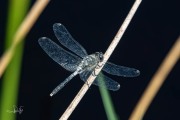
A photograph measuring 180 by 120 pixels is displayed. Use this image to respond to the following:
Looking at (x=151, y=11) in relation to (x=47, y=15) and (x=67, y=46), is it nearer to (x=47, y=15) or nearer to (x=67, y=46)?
(x=47, y=15)

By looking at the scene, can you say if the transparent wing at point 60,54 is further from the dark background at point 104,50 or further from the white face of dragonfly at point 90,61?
the dark background at point 104,50

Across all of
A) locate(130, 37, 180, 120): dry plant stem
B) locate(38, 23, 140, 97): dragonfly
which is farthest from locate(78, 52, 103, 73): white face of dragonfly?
locate(130, 37, 180, 120): dry plant stem

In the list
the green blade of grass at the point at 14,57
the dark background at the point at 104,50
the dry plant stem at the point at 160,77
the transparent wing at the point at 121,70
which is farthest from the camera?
the dark background at the point at 104,50

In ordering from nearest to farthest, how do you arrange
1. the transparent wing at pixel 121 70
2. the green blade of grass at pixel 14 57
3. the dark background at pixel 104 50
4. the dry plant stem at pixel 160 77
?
the green blade of grass at pixel 14 57
the dry plant stem at pixel 160 77
the transparent wing at pixel 121 70
the dark background at pixel 104 50

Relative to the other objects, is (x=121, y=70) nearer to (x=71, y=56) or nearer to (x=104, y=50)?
(x=71, y=56)

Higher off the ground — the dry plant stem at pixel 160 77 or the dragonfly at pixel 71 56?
the dry plant stem at pixel 160 77

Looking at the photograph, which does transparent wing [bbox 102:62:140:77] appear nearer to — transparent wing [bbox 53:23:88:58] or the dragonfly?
the dragonfly

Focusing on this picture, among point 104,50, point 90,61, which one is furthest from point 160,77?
point 104,50

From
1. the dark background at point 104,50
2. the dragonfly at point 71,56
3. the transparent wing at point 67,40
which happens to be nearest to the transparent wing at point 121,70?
the dragonfly at point 71,56
